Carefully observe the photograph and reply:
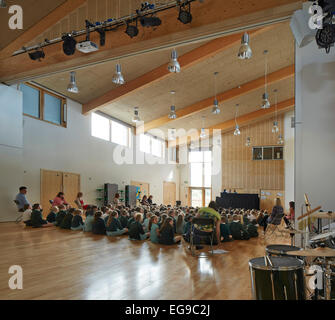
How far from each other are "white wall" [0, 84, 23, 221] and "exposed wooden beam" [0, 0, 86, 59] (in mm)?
2051

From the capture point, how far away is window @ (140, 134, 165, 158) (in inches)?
767

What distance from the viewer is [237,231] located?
795 cm

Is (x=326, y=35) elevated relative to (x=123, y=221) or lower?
elevated

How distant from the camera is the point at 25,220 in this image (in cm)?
910

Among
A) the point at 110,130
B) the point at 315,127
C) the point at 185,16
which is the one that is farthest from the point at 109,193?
the point at 315,127

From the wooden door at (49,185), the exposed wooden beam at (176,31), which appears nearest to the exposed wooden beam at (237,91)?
the wooden door at (49,185)

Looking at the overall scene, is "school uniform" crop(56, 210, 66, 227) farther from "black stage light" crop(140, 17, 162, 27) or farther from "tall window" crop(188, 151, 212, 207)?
"tall window" crop(188, 151, 212, 207)

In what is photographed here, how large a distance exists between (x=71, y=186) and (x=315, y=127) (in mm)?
10097

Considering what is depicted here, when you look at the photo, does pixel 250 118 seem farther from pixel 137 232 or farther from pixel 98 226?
pixel 137 232

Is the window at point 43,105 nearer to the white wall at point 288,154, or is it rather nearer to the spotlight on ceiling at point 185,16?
the spotlight on ceiling at point 185,16

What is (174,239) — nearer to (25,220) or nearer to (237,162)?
(25,220)

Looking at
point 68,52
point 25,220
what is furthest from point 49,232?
point 68,52
